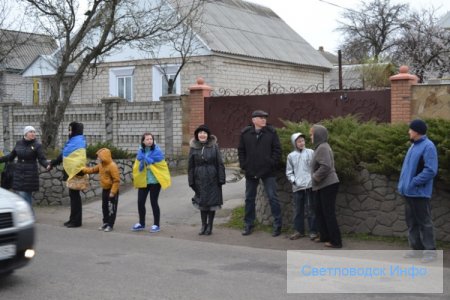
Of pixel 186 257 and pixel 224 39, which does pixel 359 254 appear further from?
pixel 224 39

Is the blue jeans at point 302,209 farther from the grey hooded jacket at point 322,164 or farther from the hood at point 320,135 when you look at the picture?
the hood at point 320,135

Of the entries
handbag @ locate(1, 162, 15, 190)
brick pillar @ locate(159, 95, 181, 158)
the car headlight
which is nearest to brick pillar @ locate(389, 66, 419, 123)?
brick pillar @ locate(159, 95, 181, 158)

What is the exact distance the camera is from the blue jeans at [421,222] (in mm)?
7680

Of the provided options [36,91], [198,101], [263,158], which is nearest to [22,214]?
[263,158]

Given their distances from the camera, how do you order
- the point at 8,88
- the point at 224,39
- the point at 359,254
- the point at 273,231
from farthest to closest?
the point at 8,88 < the point at 224,39 < the point at 273,231 < the point at 359,254

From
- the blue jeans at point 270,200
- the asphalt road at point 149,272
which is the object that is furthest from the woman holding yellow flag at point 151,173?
the blue jeans at point 270,200

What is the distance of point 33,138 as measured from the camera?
430 inches

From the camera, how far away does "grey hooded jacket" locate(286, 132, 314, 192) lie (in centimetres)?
916

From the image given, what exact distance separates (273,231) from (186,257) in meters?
2.04

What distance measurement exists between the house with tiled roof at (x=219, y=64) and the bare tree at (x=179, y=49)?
0.05 m

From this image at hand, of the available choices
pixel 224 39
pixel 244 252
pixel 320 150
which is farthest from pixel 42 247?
pixel 224 39

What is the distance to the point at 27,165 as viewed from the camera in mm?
10883

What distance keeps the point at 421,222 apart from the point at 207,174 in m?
3.43

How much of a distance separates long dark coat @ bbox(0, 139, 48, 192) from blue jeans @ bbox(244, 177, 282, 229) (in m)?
3.66
